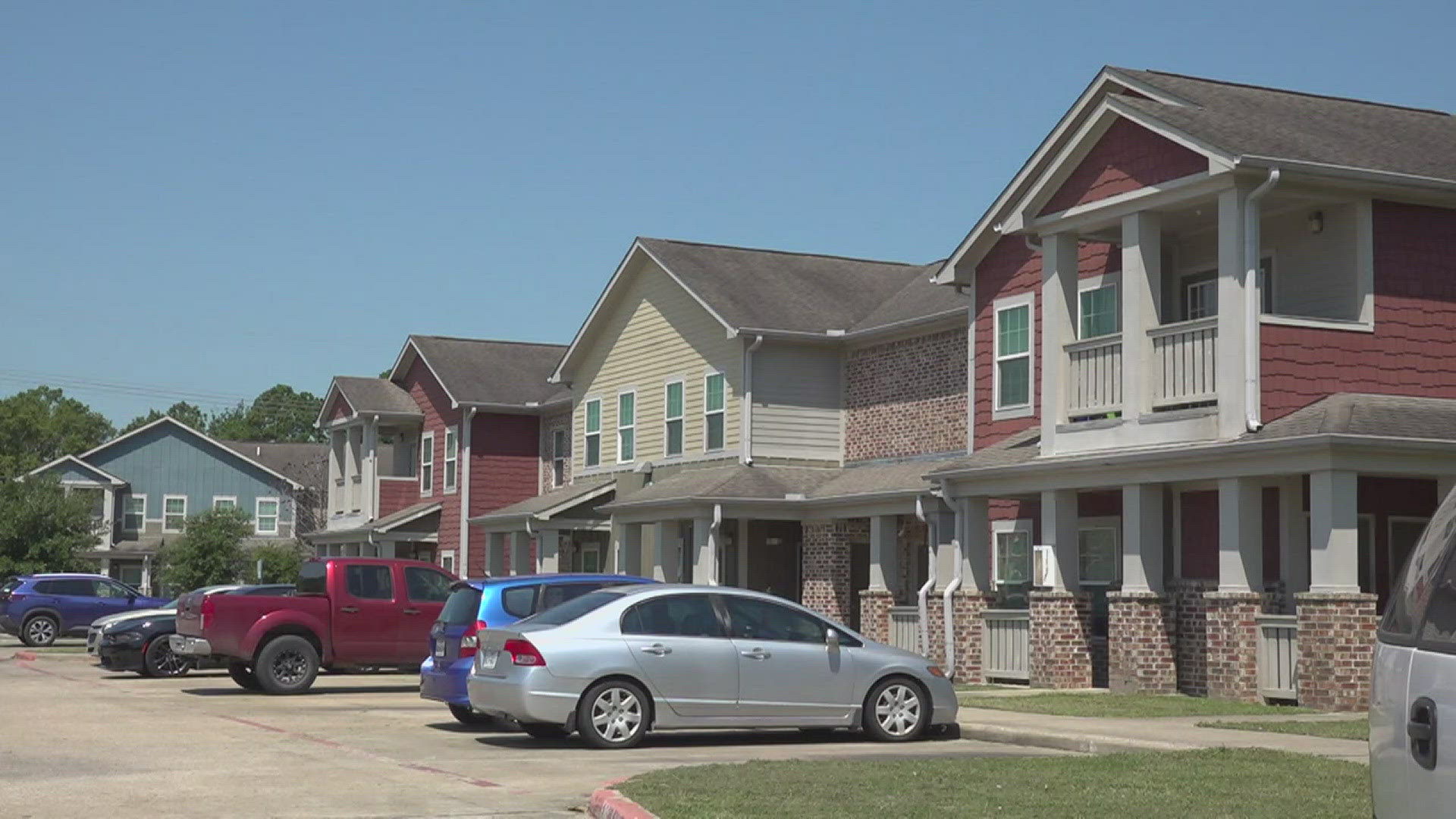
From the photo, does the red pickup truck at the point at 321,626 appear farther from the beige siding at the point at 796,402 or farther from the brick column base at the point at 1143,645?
the beige siding at the point at 796,402

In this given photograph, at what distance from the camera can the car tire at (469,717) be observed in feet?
60.6

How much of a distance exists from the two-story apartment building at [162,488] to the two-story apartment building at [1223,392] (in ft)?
162

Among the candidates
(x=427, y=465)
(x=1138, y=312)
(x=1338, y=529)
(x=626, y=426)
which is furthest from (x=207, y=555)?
(x=1338, y=529)

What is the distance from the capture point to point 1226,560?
68.4ft

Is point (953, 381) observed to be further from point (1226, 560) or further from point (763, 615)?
point (763, 615)

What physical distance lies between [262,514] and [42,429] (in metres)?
34.0

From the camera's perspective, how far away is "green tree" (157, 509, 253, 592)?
183 ft

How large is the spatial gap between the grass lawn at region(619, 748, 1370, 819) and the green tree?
147 ft

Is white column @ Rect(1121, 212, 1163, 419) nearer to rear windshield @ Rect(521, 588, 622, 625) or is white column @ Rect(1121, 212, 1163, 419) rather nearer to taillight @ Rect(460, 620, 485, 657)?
rear windshield @ Rect(521, 588, 622, 625)

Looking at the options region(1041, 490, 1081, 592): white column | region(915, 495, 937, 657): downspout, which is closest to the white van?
region(1041, 490, 1081, 592): white column

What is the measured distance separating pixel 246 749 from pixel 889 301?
2143 centimetres

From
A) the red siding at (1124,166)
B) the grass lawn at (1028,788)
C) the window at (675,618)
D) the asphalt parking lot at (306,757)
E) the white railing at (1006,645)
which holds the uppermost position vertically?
the red siding at (1124,166)

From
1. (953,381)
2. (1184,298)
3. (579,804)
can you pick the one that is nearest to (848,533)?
(953,381)

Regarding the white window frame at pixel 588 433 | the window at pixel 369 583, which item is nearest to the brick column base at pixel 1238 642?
the window at pixel 369 583
